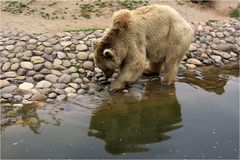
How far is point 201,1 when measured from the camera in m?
17.2

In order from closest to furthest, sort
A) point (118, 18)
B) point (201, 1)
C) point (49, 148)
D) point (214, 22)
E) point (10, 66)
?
point (49, 148) < point (118, 18) < point (10, 66) < point (214, 22) < point (201, 1)

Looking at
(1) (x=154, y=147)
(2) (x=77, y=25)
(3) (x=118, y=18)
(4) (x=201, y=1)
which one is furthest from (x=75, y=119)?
(4) (x=201, y=1)

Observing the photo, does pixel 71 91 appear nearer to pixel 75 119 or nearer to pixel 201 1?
pixel 75 119

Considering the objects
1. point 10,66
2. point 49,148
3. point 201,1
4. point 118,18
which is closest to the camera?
point 49,148

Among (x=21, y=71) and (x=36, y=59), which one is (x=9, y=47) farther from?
(x=21, y=71)

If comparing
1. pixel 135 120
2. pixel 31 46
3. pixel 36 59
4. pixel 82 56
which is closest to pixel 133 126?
pixel 135 120

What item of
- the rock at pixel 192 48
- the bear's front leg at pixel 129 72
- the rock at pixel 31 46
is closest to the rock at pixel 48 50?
the rock at pixel 31 46

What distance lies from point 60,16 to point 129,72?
488 centimetres

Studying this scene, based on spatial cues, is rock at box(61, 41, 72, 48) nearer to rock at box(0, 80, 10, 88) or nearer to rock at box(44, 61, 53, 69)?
rock at box(44, 61, 53, 69)

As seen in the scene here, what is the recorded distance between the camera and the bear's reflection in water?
823cm

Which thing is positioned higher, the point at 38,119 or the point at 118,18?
the point at 118,18

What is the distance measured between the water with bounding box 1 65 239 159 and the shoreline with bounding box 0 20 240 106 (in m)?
0.49

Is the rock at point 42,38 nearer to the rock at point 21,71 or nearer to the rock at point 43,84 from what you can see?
the rock at point 21,71

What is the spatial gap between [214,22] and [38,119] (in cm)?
873
